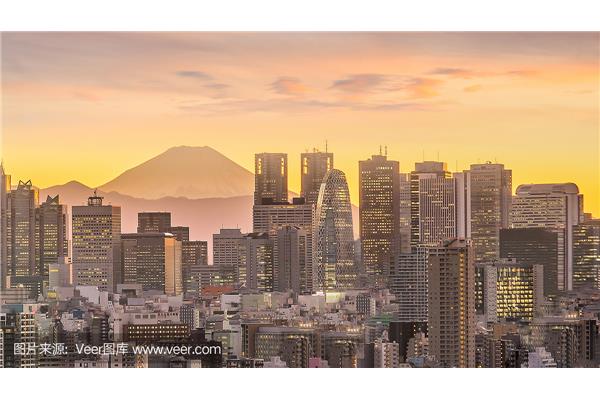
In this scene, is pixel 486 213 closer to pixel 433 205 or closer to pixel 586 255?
pixel 433 205

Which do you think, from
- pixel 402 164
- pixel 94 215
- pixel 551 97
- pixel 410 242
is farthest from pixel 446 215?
pixel 94 215

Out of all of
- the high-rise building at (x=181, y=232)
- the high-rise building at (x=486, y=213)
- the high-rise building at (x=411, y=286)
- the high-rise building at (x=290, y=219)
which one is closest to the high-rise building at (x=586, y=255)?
the high-rise building at (x=486, y=213)

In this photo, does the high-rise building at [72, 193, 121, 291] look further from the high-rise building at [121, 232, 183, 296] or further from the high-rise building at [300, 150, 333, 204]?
the high-rise building at [300, 150, 333, 204]

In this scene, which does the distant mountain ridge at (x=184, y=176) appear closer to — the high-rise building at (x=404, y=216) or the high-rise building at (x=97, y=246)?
the high-rise building at (x=97, y=246)

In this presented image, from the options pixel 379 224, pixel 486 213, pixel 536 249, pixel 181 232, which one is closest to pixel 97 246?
pixel 181 232

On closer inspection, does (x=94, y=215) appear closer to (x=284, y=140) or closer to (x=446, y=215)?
(x=284, y=140)

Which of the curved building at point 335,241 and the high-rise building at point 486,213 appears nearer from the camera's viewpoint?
the high-rise building at point 486,213
